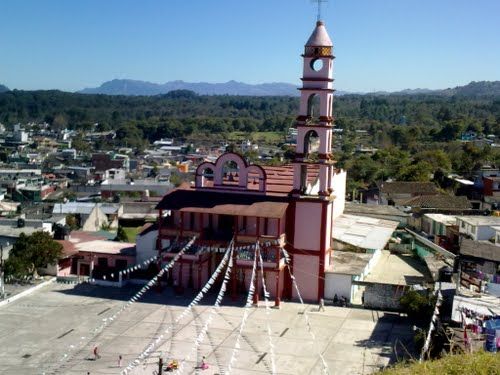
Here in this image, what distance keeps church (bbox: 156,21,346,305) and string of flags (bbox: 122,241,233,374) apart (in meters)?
0.43

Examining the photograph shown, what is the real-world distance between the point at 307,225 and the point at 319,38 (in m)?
7.03

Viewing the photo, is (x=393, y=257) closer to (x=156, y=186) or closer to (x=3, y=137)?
(x=156, y=186)

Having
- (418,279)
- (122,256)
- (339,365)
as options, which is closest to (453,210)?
(418,279)

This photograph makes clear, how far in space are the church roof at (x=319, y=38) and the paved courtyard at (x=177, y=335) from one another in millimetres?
9693

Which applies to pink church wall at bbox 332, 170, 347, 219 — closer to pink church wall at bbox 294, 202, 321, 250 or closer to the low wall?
pink church wall at bbox 294, 202, 321, 250

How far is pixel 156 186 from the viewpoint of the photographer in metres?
56.3

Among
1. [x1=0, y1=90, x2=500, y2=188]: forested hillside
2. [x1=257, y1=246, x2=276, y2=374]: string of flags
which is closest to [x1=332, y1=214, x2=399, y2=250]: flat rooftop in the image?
[x1=257, y1=246, x2=276, y2=374]: string of flags

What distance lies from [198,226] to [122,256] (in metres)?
4.29

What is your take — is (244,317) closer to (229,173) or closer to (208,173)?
(208,173)

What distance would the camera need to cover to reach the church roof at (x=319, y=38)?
2569 centimetres

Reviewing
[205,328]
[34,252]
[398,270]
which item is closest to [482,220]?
[398,270]

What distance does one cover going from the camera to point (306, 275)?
1013 inches

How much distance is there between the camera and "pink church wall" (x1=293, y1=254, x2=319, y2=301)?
1009 inches

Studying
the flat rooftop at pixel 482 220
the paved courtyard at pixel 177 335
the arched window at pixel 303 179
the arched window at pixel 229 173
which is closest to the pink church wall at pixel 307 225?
the arched window at pixel 303 179
